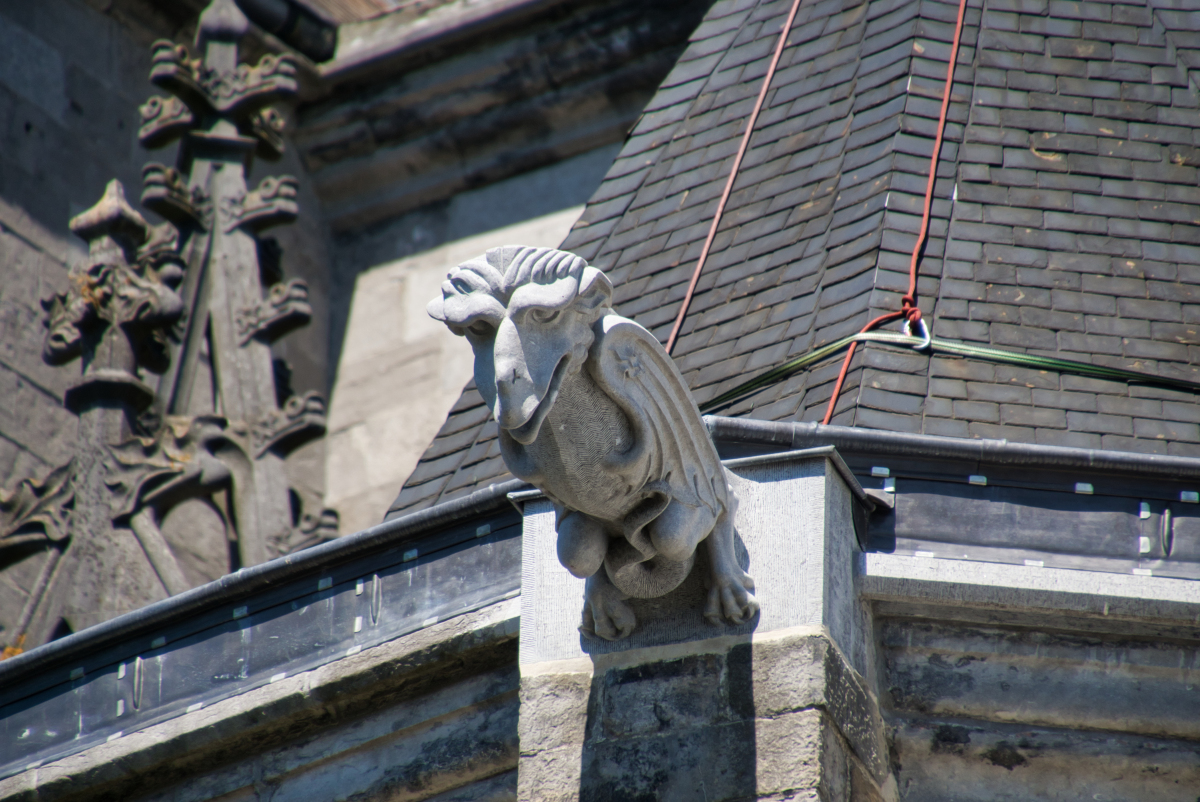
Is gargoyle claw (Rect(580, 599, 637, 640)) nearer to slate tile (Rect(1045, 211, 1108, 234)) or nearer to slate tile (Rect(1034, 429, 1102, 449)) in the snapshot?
slate tile (Rect(1034, 429, 1102, 449))

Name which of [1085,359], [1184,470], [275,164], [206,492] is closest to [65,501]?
[206,492]

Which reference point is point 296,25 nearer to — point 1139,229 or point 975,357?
point 1139,229

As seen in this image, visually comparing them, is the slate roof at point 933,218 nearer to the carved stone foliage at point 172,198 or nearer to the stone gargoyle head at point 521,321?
the stone gargoyle head at point 521,321

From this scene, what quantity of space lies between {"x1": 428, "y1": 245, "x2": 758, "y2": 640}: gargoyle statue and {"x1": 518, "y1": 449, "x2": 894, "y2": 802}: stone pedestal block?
7 centimetres

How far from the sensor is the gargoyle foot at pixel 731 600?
4008 millimetres

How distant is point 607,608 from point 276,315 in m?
4.36

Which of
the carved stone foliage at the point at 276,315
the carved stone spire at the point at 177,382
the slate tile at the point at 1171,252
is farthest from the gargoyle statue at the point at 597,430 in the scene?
the carved stone foliage at the point at 276,315

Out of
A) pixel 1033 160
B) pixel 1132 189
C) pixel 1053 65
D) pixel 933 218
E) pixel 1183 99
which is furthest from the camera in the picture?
pixel 1053 65

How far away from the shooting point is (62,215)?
346 inches

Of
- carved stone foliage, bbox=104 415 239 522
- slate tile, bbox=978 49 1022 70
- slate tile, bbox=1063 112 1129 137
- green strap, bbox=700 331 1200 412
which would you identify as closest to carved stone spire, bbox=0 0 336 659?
carved stone foliage, bbox=104 415 239 522

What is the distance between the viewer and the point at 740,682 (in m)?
3.95

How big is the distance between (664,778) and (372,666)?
1068mm

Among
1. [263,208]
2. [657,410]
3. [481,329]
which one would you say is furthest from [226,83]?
[481,329]

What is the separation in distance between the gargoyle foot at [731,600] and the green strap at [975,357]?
137 cm
